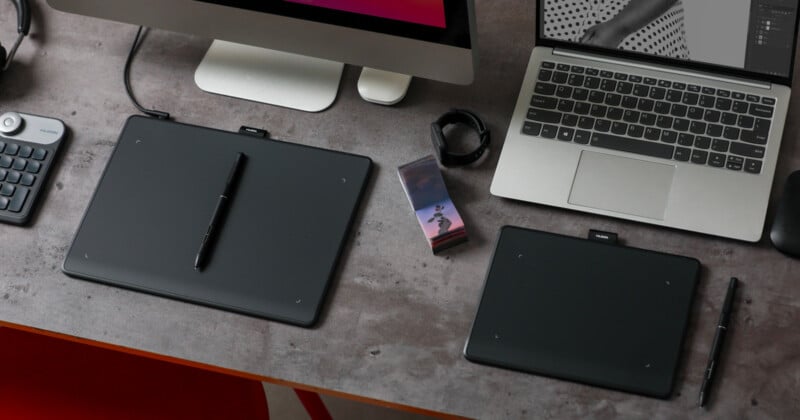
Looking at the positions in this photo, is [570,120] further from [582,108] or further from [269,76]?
[269,76]

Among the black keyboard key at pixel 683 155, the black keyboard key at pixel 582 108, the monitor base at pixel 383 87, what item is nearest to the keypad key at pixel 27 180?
the monitor base at pixel 383 87

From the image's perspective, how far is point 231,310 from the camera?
1087 mm

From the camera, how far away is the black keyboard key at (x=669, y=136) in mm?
1114

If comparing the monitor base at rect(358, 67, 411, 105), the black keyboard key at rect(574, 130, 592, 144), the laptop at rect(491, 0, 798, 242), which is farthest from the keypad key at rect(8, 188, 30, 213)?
the black keyboard key at rect(574, 130, 592, 144)

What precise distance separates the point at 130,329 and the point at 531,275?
0.46 metres

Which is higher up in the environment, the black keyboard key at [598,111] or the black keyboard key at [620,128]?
the black keyboard key at [598,111]

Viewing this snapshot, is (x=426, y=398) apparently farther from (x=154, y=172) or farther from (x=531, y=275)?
(x=154, y=172)

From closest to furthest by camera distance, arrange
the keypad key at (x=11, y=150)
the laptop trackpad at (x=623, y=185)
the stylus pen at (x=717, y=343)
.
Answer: the stylus pen at (x=717, y=343) → the laptop trackpad at (x=623, y=185) → the keypad key at (x=11, y=150)

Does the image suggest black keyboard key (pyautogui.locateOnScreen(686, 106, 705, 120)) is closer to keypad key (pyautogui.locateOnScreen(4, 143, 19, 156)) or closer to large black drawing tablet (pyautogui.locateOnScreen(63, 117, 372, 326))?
large black drawing tablet (pyautogui.locateOnScreen(63, 117, 372, 326))

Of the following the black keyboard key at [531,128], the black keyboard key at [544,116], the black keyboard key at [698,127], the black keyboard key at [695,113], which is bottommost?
the black keyboard key at [531,128]

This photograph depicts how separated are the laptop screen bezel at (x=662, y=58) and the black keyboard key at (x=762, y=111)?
0.04 meters

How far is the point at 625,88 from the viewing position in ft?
3.77

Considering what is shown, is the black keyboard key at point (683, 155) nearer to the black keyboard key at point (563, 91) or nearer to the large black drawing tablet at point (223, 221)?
the black keyboard key at point (563, 91)

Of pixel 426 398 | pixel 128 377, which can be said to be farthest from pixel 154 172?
pixel 426 398
